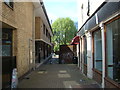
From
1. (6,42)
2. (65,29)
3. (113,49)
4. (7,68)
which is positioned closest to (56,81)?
(7,68)

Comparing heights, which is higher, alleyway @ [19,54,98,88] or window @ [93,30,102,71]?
window @ [93,30,102,71]

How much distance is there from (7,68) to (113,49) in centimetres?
463

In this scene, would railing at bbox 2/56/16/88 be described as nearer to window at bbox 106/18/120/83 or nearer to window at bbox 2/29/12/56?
window at bbox 2/29/12/56

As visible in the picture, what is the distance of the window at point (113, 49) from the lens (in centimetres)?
550

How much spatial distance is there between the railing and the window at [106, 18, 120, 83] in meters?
4.26

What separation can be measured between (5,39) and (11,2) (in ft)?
5.64

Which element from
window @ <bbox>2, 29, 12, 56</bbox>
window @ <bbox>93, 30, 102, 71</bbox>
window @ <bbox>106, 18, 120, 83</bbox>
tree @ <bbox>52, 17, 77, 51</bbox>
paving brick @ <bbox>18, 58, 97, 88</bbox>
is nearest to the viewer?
window @ <bbox>106, 18, 120, 83</bbox>

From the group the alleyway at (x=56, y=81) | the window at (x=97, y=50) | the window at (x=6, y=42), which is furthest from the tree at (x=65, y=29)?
the window at (x=6, y=42)

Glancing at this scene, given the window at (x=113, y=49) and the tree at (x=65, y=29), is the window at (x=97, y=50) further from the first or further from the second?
the tree at (x=65, y=29)

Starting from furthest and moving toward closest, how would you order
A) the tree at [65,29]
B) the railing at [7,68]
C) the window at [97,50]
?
the tree at [65,29] → the window at [97,50] → the railing at [7,68]

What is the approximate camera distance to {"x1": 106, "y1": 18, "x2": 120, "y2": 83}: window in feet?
18.1

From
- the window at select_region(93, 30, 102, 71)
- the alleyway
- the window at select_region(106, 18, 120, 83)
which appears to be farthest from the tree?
the window at select_region(106, 18, 120, 83)

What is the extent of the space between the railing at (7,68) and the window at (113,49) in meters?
4.26

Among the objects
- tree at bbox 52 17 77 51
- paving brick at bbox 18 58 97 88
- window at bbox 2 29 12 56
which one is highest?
tree at bbox 52 17 77 51
